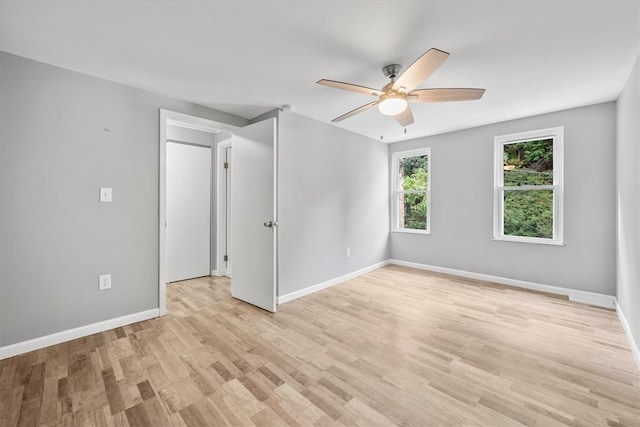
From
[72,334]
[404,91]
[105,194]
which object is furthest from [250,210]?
[404,91]

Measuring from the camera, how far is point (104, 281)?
8.14ft

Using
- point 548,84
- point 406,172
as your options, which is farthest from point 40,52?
point 406,172

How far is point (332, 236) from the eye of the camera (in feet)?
13.1

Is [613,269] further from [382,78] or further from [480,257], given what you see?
[382,78]

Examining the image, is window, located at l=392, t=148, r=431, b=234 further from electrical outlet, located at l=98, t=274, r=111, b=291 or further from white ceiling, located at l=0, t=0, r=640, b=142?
electrical outlet, located at l=98, t=274, r=111, b=291

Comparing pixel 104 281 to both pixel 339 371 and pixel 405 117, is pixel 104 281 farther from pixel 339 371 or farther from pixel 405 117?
pixel 405 117

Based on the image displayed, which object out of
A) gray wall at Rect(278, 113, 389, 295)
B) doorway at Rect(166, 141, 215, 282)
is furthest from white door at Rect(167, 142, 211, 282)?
gray wall at Rect(278, 113, 389, 295)

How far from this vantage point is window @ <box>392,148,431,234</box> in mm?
4801

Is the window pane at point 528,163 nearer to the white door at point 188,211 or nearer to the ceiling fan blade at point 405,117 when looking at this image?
the ceiling fan blade at point 405,117

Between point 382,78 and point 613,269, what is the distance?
346cm

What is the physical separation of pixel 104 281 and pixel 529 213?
5.10 meters

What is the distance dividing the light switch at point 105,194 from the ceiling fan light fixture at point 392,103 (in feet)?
8.39

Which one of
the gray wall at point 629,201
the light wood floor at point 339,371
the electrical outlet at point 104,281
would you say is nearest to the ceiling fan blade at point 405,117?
the gray wall at point 629,201

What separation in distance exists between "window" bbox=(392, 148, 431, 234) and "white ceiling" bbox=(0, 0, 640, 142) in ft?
6.74
